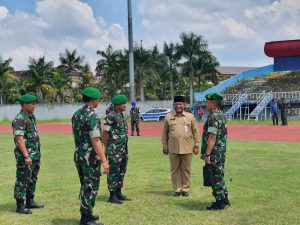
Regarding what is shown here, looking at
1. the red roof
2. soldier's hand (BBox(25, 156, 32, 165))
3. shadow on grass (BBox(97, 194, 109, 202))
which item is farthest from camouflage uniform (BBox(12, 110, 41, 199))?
the red roof

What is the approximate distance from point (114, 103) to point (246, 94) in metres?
34.5

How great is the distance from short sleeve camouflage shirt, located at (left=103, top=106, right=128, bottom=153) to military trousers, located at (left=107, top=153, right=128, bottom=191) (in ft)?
0.35

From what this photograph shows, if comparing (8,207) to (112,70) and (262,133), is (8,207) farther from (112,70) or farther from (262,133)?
(112,70)

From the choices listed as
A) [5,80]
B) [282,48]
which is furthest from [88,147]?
[5,80]

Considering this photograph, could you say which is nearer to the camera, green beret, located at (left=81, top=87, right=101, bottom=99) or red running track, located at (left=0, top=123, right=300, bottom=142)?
green beret, located at (left=81, top=87, right=101, bottom=99)

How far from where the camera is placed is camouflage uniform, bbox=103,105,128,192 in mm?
7516

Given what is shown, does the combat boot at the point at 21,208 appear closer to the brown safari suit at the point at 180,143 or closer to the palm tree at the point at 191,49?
the brown safari suit at the point at 180,143

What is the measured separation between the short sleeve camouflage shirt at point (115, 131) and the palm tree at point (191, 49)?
1827 inches

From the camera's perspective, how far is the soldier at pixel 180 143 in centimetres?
790

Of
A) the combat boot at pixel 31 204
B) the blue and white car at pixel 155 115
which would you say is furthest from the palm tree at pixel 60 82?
the combat boot at pixel 31 204

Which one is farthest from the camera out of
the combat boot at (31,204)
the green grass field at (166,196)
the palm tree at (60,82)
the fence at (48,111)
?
the palm tree at (60,82)

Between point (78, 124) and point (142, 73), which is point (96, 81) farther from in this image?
point (78, 124)

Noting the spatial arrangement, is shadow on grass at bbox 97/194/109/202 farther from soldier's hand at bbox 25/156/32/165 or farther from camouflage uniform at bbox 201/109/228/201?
camouflage uniform at bbox 201/109/228/201

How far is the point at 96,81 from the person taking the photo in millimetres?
59906
